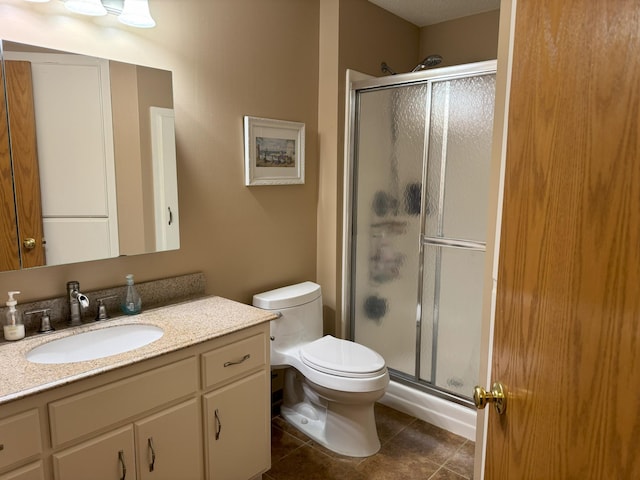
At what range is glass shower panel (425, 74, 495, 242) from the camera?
2.39 metres

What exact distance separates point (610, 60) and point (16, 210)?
1.82 meters

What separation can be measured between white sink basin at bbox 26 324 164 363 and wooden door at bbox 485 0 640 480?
1.43 meters

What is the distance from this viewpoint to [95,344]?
179cm

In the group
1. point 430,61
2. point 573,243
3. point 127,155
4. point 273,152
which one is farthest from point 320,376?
point 430,61

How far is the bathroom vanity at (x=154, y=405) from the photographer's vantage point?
1320mm

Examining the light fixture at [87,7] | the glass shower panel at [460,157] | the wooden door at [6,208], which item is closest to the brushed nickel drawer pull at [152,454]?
the wooden door at [6,208]

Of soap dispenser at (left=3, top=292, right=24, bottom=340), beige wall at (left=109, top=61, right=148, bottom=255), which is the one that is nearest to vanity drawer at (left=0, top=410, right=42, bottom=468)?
soap dispenser at (left=3, top=292, right=24, bottom=340)

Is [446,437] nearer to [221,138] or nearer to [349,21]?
[221,138]

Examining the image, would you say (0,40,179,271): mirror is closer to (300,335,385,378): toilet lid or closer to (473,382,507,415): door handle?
(300,335,385,378): toilet lid

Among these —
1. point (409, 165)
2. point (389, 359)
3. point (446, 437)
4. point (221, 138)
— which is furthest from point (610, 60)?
point (389, 359)

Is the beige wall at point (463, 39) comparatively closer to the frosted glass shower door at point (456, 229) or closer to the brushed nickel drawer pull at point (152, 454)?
the frosted glass shower door at point (456, 229)

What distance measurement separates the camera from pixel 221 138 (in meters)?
2.31

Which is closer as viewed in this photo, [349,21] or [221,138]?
[221,138]

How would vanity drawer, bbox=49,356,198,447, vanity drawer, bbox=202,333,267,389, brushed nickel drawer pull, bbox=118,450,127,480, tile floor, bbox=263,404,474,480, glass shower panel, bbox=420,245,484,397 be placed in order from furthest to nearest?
glass shower panel, bbox=420,245,484,397
tile floor, bbox=263,404,474,480
vanity drawer, bbox=202,333,267,389
brushed nickel drawer pull, bbox=118,450,127,480
vanity drawer, bbox=49,356,198,447
